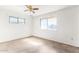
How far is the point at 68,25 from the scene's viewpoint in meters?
1.66

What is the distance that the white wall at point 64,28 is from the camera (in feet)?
5.29

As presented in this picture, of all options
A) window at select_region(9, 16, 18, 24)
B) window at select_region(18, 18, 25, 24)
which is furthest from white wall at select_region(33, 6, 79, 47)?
window at select_region(9, 16, 18, 24)

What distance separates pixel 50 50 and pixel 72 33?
1.80 ft

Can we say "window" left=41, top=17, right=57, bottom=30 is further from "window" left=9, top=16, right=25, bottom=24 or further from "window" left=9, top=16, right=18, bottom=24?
"window" left=9, top=16, right=18, bottom=24

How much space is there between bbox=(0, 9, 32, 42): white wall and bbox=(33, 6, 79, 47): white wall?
0.51ft

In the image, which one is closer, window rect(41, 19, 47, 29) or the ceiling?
the ceiling

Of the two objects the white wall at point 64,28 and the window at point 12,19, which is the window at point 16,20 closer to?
the window at point 12,19

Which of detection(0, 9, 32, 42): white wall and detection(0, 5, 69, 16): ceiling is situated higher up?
detection(0, 5, 69, 16): ceiling

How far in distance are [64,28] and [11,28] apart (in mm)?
1077

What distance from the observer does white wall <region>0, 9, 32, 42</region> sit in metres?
1.58
